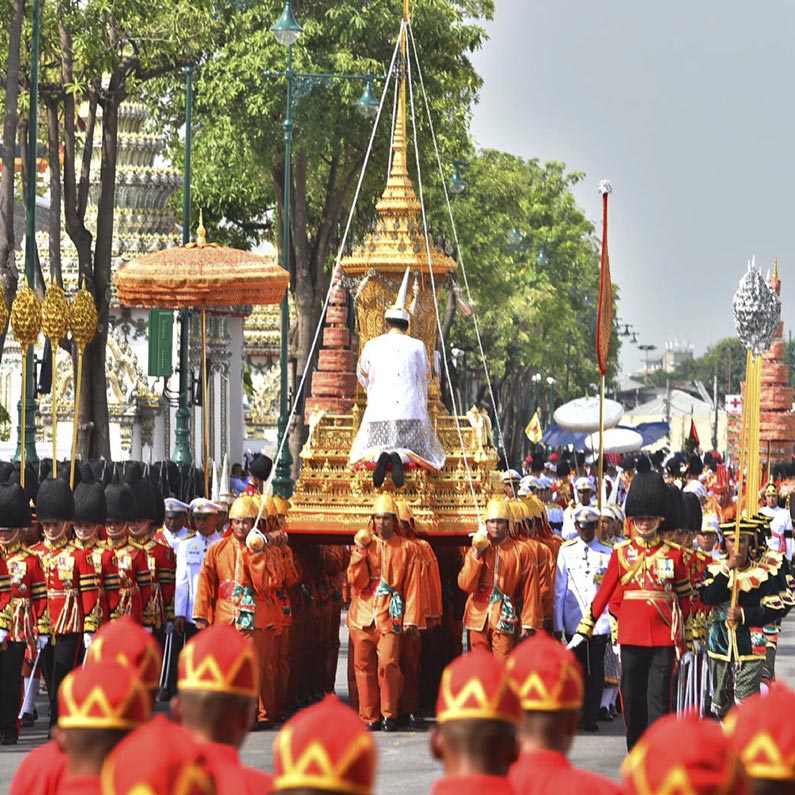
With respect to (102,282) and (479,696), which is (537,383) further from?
(479,696)

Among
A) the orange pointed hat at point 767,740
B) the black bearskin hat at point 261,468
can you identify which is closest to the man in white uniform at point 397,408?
the black bearskin hat at point 261,468

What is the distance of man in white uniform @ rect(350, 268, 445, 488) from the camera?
17.8 m

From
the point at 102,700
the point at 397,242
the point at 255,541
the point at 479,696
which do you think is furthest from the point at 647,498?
the point at 102,700

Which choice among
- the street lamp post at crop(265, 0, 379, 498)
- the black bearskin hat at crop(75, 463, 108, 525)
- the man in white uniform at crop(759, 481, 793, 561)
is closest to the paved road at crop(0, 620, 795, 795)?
the black bearskin hat at crop(75, 463, 108, 525)

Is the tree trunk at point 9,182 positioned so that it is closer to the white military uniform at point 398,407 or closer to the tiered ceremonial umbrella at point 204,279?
the tiered ceremonial umbrella at point 204,279

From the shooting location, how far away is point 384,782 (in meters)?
13.8

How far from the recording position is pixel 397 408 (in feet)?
58.5

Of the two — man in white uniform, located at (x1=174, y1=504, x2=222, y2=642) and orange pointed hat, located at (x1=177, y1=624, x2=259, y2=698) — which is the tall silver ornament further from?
orange pointed hat, located at (x1=177, y1=624, x2=259, y2=698)

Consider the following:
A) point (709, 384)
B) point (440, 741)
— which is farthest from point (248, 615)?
point (709, 384)

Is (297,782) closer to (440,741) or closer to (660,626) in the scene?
(440,741)

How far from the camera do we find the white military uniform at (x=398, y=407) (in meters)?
17.8

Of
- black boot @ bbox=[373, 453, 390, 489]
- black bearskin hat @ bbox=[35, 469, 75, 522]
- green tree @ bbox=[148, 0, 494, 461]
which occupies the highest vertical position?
green tree @ bbox=[148, 0, 494, 461]

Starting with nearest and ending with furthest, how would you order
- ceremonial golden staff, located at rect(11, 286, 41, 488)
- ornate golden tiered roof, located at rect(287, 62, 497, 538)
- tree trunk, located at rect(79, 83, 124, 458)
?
1. ornate golden tiered roof, located at rect(287, 62, 497, 538)
2. ceremonial golden staff, located at rect(11, 286, 41, 488)
3. tree trunk, located at rect(79, 83, 124, 458)

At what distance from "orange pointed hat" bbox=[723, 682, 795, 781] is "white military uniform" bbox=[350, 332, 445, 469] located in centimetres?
1211
